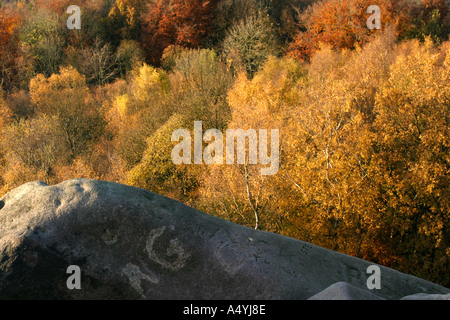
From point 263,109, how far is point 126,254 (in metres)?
30.9

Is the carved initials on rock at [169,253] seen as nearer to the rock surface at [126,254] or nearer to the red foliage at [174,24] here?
the rock surface at [126,254]

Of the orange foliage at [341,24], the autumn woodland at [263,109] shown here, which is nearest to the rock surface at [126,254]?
the autumn woodland at [263,109]

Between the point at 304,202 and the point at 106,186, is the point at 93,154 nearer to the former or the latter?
the point at 304,202

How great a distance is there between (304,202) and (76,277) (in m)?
22.6

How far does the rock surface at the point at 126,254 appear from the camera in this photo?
9539mm

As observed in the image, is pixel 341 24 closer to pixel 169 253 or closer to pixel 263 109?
pixel 263 109

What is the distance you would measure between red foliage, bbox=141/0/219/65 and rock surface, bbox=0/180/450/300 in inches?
3145

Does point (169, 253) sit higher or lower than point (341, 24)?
lower

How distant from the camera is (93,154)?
51250mm

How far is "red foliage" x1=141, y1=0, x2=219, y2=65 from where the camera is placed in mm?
87438

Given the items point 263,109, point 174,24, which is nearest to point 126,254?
point 263,109

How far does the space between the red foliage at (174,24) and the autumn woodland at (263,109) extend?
0.27 meters

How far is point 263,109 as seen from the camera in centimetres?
3969

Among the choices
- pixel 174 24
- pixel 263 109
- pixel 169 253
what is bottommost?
pixel 263 109
